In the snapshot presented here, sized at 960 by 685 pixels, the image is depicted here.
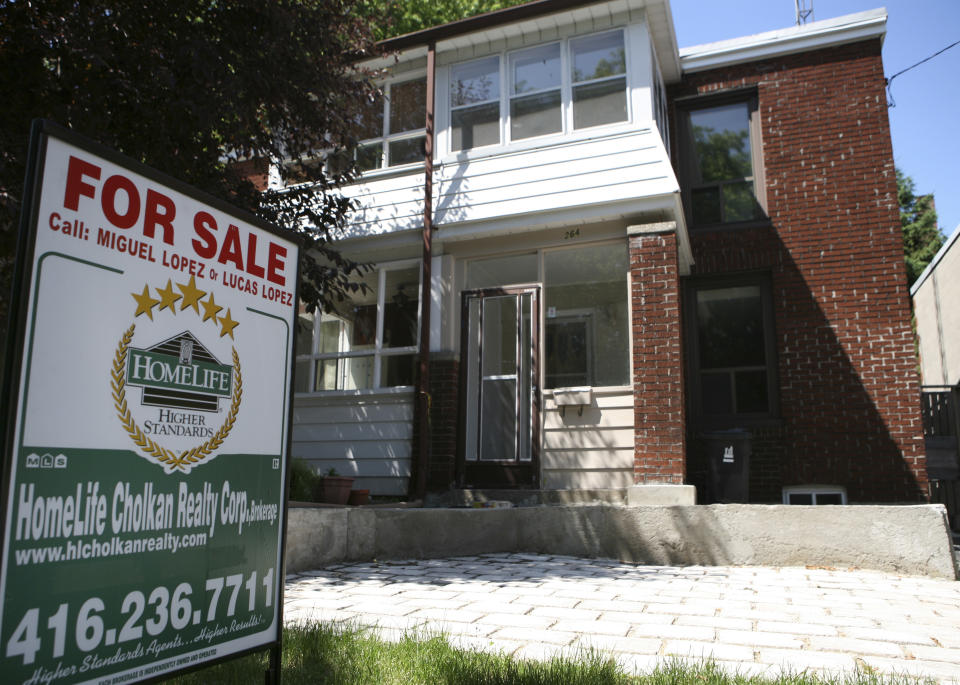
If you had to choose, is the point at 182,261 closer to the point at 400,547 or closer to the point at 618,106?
the point at 400,547

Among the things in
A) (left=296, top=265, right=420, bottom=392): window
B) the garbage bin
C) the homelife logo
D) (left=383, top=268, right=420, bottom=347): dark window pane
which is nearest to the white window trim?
(left=383, top=268, right=420, bottom=347): dark window pane

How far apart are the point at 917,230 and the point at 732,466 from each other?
27.2 metres

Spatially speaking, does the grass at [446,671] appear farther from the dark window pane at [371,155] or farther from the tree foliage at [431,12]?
Result: the tree foliage at [431,12]

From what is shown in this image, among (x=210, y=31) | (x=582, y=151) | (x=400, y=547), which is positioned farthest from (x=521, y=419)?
(x=210, y=31)

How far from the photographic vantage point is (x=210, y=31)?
686 centimetres

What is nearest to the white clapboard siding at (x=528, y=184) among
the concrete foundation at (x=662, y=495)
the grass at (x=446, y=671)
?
the concrete foundation at (x=662, y=495)

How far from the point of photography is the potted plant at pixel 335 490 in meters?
8.17

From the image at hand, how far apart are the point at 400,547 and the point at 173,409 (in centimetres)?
483

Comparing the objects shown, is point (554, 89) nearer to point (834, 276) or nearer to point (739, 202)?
point (739, 202)

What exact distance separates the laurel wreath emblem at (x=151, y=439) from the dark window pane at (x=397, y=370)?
7.10 metres

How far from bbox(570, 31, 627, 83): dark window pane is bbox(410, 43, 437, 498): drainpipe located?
6.67ft

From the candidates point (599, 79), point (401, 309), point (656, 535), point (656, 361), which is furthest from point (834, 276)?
point (401, 309)

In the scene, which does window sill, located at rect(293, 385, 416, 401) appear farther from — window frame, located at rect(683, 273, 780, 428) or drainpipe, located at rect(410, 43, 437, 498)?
window frame, located at rect(683, 273, 780, 428)

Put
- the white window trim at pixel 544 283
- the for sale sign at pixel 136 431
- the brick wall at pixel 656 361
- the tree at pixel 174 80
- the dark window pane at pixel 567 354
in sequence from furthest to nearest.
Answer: the dark window pane at pixel 567 354 → the white window trim at pixel 544 283 → the brick wall at pixel 656 361 → the tree at pixel 174 80 → the for sale sign at pixel 136 431
